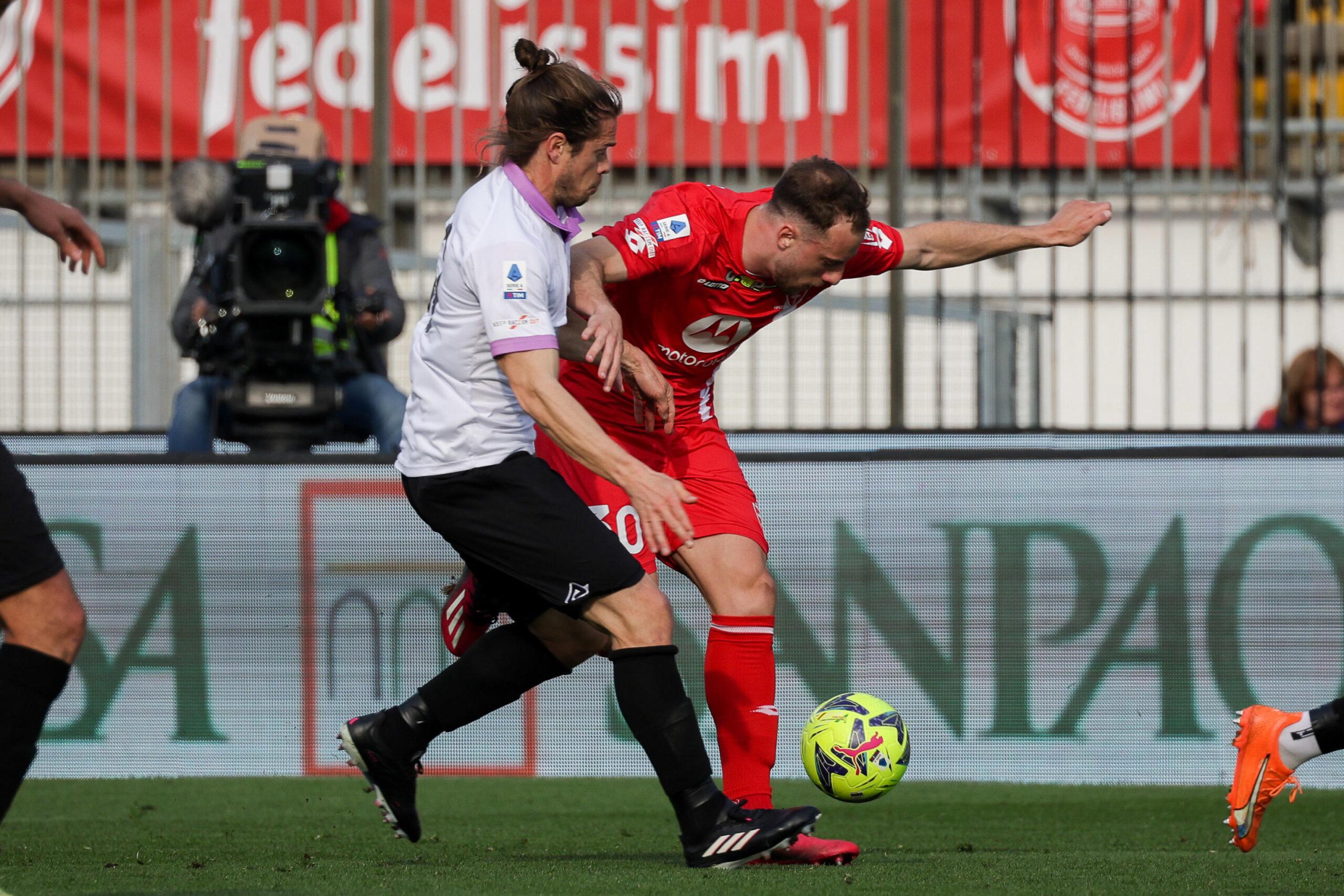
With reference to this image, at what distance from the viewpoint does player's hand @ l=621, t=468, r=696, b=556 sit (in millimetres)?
3498

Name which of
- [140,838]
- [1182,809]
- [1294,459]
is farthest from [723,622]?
[1294,459]

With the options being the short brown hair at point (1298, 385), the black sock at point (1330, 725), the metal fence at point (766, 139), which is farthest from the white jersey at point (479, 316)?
the short brown hair at point (1298, 385)

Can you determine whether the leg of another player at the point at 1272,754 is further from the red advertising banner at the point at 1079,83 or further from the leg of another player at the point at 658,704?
the red advertising banner at the point at 1079,83

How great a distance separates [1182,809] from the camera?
576cm

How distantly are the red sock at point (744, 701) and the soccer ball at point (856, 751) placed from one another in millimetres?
168

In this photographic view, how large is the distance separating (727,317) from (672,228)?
304 mm

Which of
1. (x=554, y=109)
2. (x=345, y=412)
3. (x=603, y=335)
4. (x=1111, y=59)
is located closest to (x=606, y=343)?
(x=603, y=335)

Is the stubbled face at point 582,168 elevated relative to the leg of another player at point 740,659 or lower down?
elevated

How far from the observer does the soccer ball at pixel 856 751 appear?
4500mm

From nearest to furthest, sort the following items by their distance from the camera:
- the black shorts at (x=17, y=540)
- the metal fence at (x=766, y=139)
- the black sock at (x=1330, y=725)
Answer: the black shorts at (x=17, y=540), the black sock at (x=1330, y=725), the metal fence at (x=766, y=139)

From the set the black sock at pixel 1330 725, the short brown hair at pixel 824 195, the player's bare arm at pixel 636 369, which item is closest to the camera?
the player's bare arm at pixel 636 369

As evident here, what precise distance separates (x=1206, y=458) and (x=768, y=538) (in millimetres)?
1663

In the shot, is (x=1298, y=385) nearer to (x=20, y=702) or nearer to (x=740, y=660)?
(x=740, y=660)

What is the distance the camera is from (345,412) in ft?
23.1
